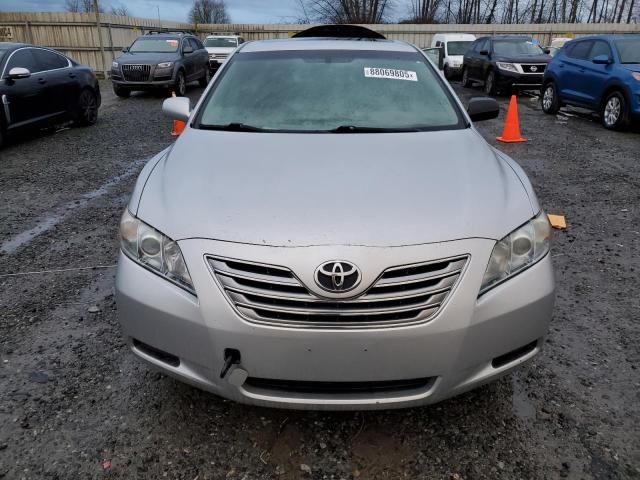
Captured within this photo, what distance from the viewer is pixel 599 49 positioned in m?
10.2

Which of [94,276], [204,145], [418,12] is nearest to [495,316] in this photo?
[204,145]

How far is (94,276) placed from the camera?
3807mm

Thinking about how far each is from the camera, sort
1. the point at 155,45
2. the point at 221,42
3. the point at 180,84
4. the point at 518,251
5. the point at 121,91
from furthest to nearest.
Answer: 1. the point at 221,42
2. the point at 155,45
3. the point at 180,84
4. the point at 121,91
5. the point at 518,251

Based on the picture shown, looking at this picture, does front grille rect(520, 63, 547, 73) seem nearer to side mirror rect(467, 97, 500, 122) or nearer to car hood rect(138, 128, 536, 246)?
side mirror rect(467, 97, 500, 122)

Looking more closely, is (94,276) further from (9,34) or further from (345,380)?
(9,34)

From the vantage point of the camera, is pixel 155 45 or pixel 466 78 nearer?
pixel 155 45

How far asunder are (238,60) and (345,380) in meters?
2.59

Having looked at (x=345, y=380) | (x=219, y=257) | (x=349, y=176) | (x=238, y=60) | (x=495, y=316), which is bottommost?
(x=345, y=380)

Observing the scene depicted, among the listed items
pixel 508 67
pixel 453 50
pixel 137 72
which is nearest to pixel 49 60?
pixel 137 72

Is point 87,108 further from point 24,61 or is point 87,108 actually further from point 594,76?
point 594,76

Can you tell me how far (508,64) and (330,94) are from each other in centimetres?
1306

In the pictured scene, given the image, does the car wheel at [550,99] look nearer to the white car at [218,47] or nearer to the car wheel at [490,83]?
the car wheel at [490,83]

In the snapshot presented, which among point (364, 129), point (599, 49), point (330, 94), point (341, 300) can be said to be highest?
point (330, 94)

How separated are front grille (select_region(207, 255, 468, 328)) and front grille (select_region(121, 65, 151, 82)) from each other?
1386 centimetres
